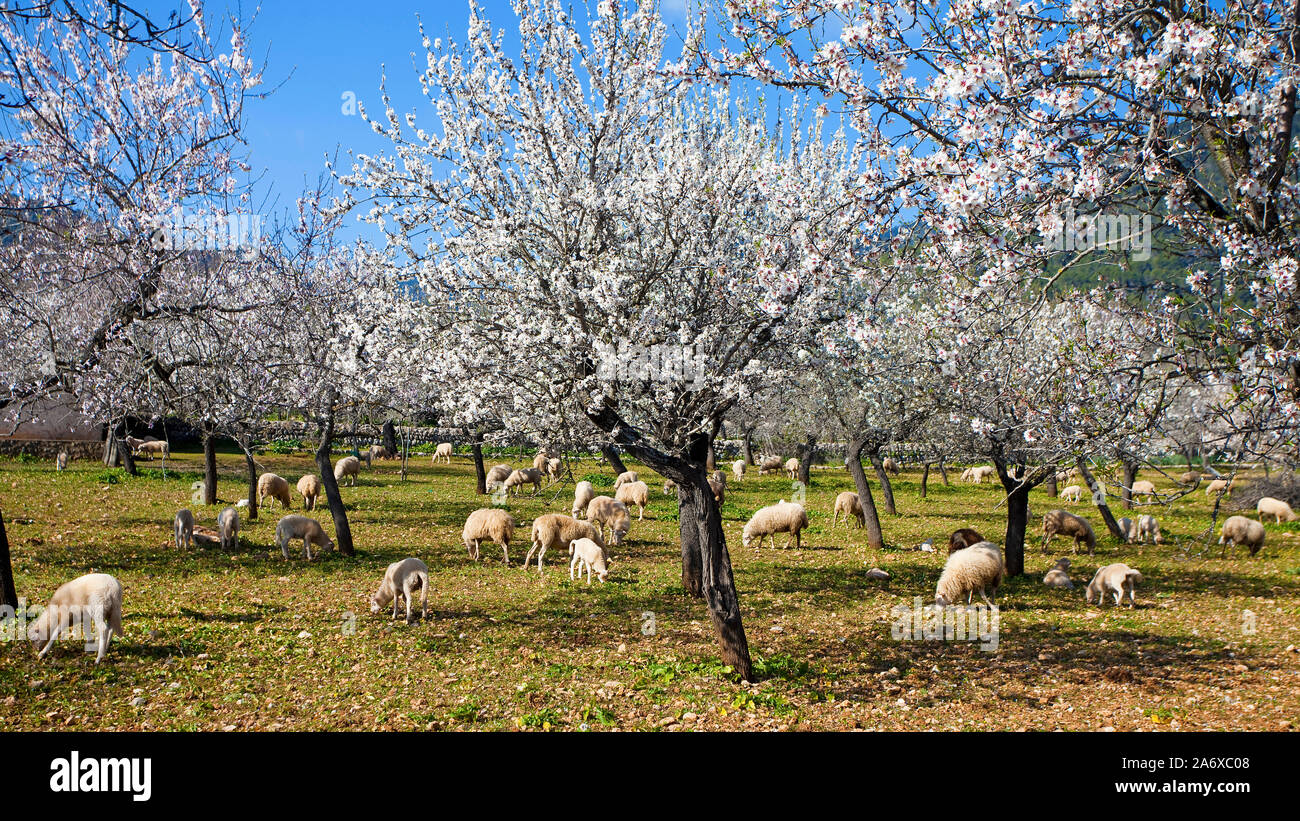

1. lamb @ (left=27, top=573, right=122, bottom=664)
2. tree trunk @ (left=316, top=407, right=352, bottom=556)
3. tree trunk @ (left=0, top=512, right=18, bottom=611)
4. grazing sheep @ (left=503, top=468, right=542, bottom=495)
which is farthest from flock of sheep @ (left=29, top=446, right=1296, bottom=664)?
grazing sheep @ (left=503, top=468, right=542, bottom=495)

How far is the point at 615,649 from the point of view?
11477mm

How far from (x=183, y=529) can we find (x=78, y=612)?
29.3ft

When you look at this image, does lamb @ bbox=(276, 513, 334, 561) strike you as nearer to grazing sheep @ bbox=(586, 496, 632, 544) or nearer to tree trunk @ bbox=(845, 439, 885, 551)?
grazing sheep @ bbox=(586, 496, 632, 544)

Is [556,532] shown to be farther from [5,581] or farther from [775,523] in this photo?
[5,581]

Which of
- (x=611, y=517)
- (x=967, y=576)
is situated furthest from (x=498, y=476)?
(x=967, y=576)

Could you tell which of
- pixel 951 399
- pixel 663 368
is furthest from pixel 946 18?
pixel 951 399

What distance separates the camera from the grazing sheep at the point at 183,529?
58.9 ft

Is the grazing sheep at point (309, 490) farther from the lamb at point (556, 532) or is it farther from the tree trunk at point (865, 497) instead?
→ the tree trunk at point (865, 497)

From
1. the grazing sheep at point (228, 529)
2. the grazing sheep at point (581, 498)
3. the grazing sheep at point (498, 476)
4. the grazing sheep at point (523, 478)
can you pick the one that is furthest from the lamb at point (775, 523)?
the grazing sheep at point (498, 476)

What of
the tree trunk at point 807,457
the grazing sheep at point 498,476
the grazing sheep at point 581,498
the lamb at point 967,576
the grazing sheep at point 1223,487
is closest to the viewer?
the grazing sheep at point 1223,487

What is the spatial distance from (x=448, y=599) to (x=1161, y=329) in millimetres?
12316

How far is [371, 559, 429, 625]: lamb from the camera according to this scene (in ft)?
41.8

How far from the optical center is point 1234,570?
19.6m

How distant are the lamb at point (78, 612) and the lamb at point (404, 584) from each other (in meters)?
4.01
